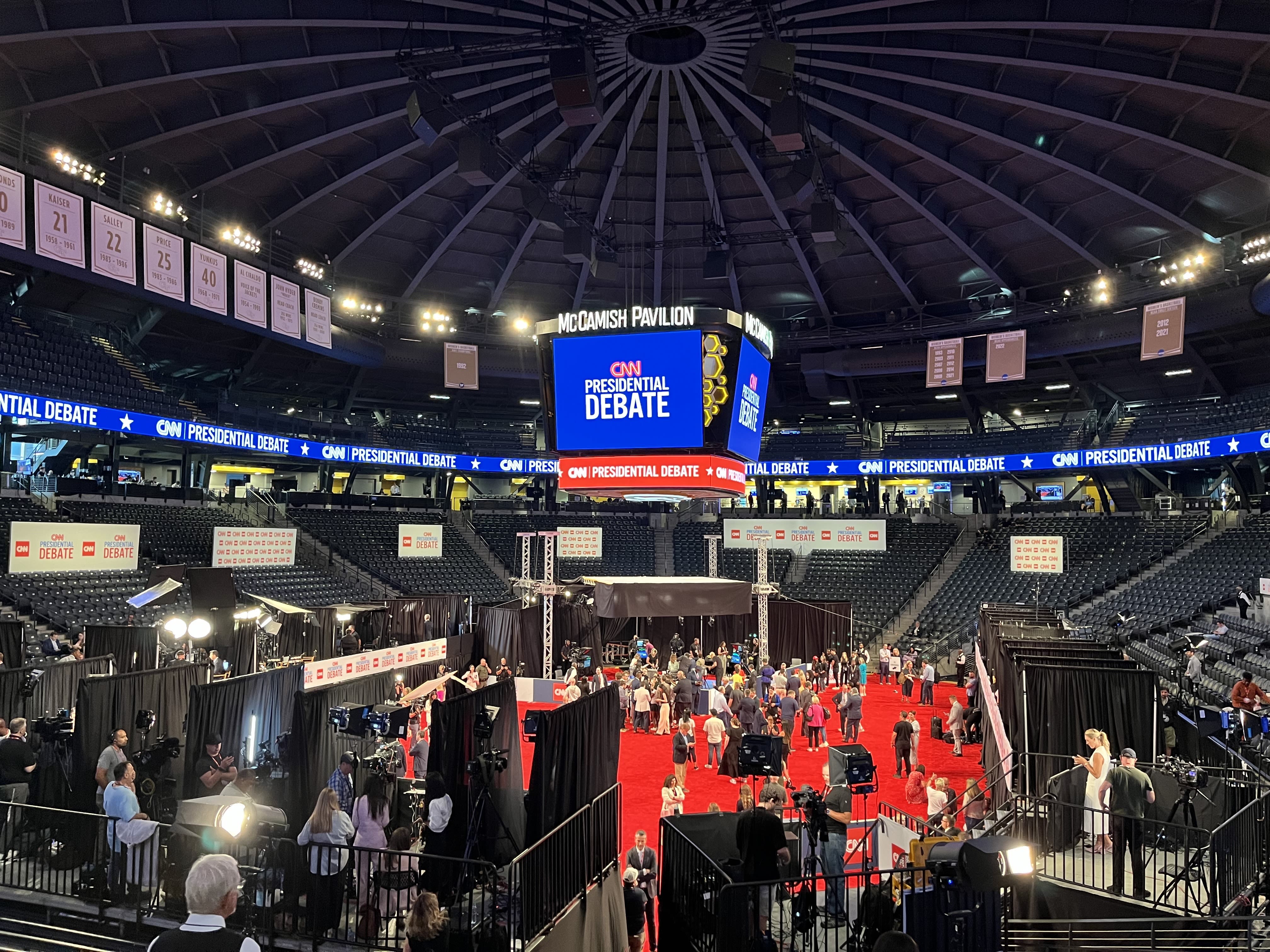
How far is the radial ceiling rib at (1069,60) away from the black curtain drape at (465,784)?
A: 1775 centimetres

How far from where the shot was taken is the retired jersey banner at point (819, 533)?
35469 mm

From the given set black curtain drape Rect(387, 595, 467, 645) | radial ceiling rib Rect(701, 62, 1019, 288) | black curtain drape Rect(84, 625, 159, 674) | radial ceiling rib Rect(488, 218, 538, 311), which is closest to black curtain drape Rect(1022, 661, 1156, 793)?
black curtain drape Rect(84, 625, 159, 674)

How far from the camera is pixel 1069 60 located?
2058cm

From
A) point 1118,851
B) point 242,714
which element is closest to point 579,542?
point 242,714

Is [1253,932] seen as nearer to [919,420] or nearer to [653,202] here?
[653,202]

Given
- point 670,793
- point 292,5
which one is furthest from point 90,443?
point 670,793

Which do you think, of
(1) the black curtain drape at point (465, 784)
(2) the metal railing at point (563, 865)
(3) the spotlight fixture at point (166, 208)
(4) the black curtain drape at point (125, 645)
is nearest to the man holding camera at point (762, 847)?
(2) the metal railing at point (563, 865)

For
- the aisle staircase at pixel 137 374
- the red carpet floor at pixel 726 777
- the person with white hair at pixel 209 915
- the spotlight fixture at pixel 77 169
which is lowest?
the red carpet floor at pixel 726 777

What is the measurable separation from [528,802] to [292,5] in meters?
17.7

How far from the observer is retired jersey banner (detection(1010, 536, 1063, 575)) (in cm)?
2625

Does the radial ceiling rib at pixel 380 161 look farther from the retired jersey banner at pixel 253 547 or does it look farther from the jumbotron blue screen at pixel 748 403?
the retired jersey banner at pixel 253 547

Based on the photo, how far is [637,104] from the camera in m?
24.2

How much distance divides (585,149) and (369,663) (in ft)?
52.6

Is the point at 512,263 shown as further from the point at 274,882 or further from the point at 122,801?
the point at 274,882
